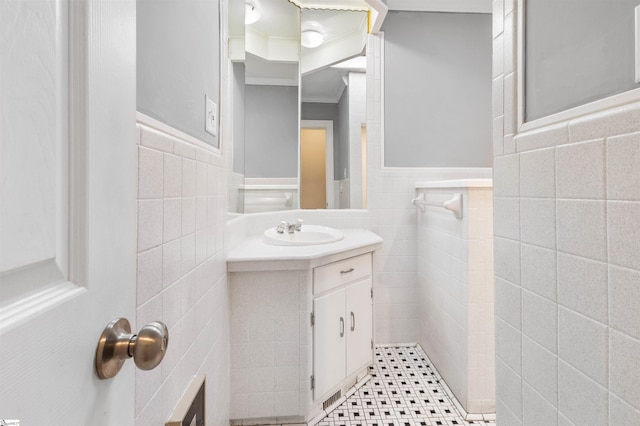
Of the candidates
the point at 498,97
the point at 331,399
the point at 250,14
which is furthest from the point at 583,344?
the point at 250,14

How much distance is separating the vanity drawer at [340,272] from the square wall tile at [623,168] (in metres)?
1.13

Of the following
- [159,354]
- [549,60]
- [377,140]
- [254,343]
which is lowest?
[254,343]

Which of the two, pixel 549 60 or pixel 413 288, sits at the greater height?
pixel 549 60

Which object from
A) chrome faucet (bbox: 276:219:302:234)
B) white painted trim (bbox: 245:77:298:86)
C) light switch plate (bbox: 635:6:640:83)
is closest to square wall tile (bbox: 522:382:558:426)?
light switch plate (bbox: 635:6:640:83)

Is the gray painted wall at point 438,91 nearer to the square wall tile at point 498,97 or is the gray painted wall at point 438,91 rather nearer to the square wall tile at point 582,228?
the square wall tile at point 498,97

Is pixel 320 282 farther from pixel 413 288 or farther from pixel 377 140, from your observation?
pixel 377 140

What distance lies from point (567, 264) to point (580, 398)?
0.89 feet

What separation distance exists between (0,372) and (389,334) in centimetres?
246

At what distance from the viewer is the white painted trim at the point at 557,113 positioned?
0.57 m

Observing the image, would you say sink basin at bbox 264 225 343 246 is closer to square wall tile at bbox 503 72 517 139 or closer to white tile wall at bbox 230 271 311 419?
white tile wall at bbox 230 271 311 419

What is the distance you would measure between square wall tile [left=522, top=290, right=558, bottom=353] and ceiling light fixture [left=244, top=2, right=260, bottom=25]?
80.1 inches

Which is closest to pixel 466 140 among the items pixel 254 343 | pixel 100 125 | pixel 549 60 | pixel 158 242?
pixel 549 60

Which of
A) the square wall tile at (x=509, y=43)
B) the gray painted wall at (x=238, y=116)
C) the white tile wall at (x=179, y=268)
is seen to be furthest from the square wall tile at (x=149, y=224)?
the gray painted wall at (x=238, y=116)

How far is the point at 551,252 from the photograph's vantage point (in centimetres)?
73
